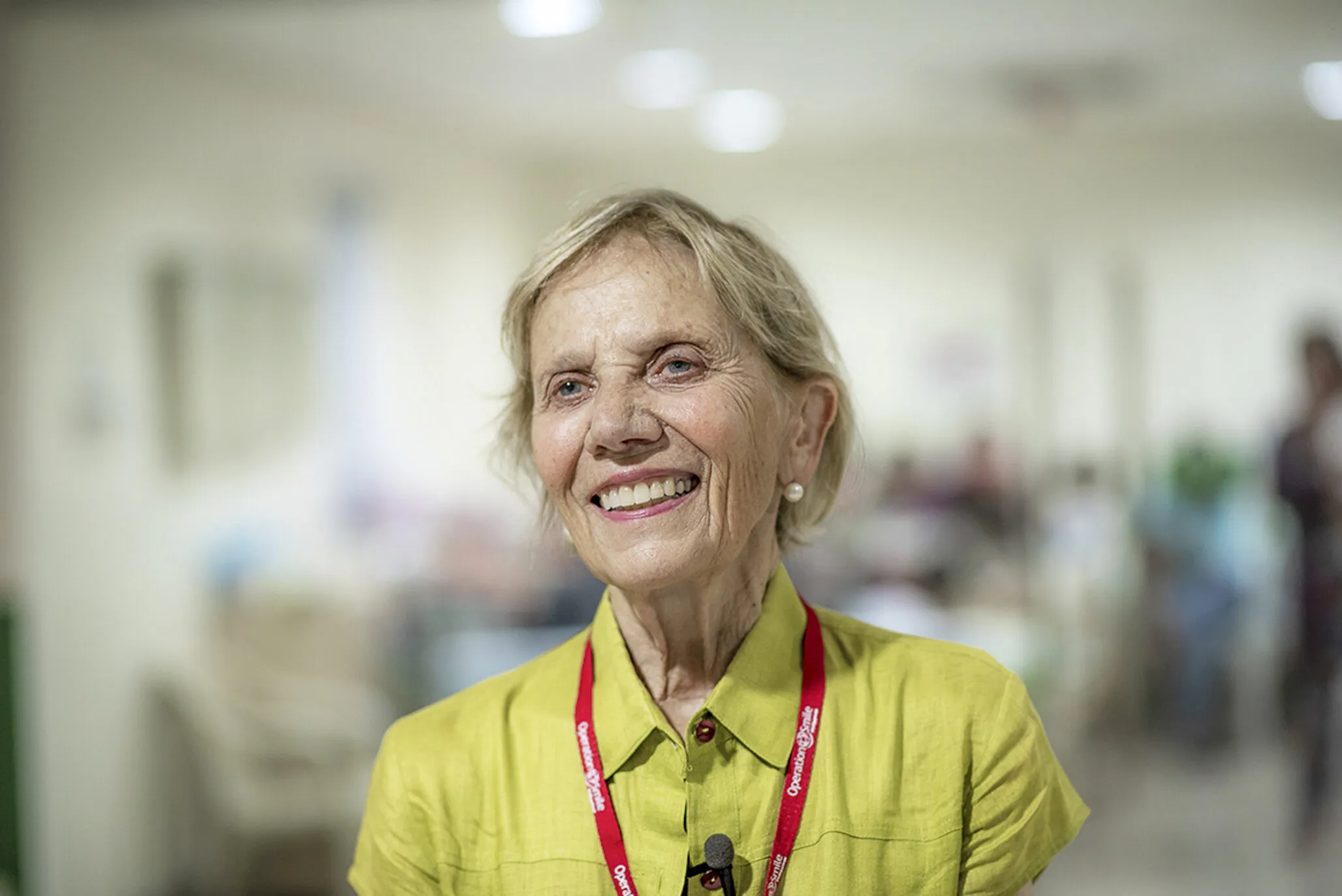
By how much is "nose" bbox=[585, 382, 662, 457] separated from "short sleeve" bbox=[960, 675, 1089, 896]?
451mm

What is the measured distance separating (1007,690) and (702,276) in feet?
1.70

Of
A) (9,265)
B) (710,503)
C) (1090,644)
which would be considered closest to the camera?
(710,503)

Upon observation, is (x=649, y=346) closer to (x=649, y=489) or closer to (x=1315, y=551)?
(x=649, y=489)

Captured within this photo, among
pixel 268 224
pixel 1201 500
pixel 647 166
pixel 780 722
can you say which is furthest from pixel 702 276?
→ pixel 268 224

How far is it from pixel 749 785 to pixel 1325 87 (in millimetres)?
2855

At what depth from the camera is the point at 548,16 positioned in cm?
335

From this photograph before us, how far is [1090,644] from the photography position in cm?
324

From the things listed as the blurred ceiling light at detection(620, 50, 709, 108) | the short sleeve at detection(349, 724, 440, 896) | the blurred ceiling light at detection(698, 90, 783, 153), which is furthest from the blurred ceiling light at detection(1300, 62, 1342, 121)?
the short sleeve at detection(349, 724, 440, 896)

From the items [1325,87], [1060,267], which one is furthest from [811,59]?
[1325,87]

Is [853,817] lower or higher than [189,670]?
higher

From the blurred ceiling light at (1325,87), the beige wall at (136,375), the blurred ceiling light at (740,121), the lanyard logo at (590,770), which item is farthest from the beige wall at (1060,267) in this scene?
the lanyard logo at (590,770)

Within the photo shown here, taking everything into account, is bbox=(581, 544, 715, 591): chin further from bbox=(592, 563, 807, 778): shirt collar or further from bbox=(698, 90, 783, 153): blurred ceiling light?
bbox=(698, 90, 783, 153): blurred ceiling light

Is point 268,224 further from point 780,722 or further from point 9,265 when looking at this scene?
point 780,722

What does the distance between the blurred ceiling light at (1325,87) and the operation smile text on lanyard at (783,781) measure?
2.67 meters
